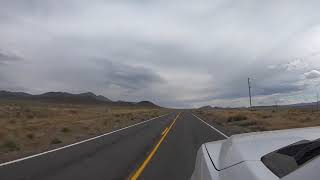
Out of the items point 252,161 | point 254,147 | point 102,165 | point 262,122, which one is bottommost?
point 102,165

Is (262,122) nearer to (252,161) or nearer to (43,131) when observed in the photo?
(43,131)

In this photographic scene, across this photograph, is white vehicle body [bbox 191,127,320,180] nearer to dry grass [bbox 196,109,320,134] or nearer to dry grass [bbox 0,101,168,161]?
dry grass [bbox 0,101,168,161]

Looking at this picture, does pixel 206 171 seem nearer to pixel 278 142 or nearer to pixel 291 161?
pixel 278 142

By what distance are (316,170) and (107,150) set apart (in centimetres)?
1538

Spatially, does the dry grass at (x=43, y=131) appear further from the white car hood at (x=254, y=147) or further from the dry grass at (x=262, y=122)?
the white car hood at (x=254, y=147)

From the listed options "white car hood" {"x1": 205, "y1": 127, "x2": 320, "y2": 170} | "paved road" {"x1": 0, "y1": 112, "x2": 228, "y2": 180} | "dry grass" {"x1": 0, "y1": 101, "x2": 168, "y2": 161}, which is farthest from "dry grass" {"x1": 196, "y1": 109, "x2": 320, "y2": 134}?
"white car hood" {"x1": 205, "y1": 127, "x2": 320, "y2": 170}

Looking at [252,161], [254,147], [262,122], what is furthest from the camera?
[262,122]

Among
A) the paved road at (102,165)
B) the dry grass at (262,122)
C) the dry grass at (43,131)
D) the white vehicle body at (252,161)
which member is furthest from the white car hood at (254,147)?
the dry grass at (262,122)

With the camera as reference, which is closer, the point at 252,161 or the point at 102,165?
the point at 252,161

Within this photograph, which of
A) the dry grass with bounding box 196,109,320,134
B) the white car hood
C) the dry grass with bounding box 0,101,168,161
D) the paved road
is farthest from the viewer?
the dry grass with bounding box 196,109,320,134

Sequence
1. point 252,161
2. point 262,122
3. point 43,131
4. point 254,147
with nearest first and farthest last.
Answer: point 252,161, point 254,147, point 43,131, point 262,122

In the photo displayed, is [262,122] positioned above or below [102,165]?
above

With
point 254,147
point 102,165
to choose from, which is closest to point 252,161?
point 254,147

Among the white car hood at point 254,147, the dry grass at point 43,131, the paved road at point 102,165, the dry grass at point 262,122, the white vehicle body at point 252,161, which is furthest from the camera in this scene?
the dry grass at point 262,122
